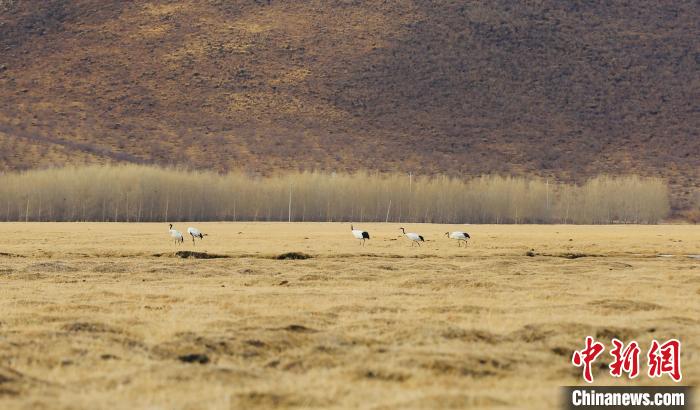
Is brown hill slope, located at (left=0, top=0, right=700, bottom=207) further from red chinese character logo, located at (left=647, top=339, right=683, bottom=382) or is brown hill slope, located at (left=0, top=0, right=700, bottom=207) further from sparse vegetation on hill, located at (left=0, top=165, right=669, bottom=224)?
red chinese character logo, located at (left=647, top=339, right=683, bottom=382)

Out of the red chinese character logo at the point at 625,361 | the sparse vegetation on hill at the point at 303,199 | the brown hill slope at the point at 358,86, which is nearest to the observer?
the red chinese character logo at the point at 625,361

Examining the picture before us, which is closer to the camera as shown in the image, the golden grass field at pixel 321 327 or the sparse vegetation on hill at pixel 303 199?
the golden grass field at pixel 321 327

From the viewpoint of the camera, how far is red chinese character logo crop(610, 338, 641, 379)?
1728cm

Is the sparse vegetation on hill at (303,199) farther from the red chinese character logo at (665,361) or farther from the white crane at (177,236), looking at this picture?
the red chinese character logo at (665,361)

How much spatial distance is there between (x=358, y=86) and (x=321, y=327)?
3866 inches

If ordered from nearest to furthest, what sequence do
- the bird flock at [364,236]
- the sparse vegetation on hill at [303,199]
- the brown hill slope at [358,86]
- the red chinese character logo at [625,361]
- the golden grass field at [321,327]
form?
the golden grass field at [321,327], the red chinese character logo at [625,361], the bird flock at [364,236], the sparse vegetation on hill at [303,199], the brown hill slope at [358,86]

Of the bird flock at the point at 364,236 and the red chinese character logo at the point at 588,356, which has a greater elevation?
the bird flock at the point at 364,236

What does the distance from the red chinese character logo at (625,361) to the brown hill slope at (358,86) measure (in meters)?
81.9

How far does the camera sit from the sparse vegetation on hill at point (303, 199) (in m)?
78.1

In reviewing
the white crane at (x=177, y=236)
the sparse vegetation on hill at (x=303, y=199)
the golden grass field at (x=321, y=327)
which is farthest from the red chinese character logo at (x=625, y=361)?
the sparse vegetation on hill at (x=303, y=199)

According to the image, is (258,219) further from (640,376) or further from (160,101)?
(640,376)

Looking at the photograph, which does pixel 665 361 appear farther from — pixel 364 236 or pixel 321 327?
pixel 364 236

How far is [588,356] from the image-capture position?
18234 mm

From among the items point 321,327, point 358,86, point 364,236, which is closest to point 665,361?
point 321,327
